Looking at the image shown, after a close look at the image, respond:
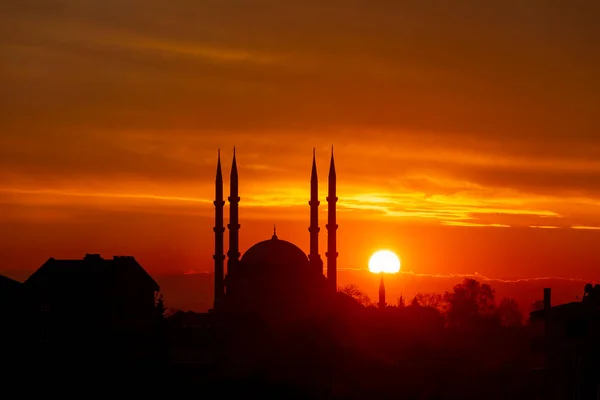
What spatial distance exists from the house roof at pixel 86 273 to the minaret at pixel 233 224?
30.1 meters

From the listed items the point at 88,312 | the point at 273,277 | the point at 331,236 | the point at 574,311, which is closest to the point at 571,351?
the point at 574,311

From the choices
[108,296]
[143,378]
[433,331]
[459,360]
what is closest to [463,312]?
[433,331]

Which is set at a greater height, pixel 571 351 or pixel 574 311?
pixel 574 311

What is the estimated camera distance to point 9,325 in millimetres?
74500

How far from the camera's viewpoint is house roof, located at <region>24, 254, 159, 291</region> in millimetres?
76562

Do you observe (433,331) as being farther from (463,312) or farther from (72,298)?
(72,298)

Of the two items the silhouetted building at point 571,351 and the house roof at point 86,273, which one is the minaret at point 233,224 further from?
the silhouetted building at point 571,351

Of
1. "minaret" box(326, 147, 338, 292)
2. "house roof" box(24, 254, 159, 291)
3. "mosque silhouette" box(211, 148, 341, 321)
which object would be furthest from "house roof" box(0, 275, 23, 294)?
"minaret" box(326, 147, 338, 292)

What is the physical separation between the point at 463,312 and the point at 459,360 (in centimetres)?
6192

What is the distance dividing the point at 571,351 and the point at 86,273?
2909 cm

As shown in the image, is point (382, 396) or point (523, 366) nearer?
point (382, 396)

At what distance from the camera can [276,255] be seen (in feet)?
358

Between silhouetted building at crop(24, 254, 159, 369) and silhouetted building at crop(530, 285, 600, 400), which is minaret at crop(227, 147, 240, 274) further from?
silhouetted building at crop(530, 285, 600, 400)

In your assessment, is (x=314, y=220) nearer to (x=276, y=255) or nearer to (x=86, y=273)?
(x=276, y=255)
